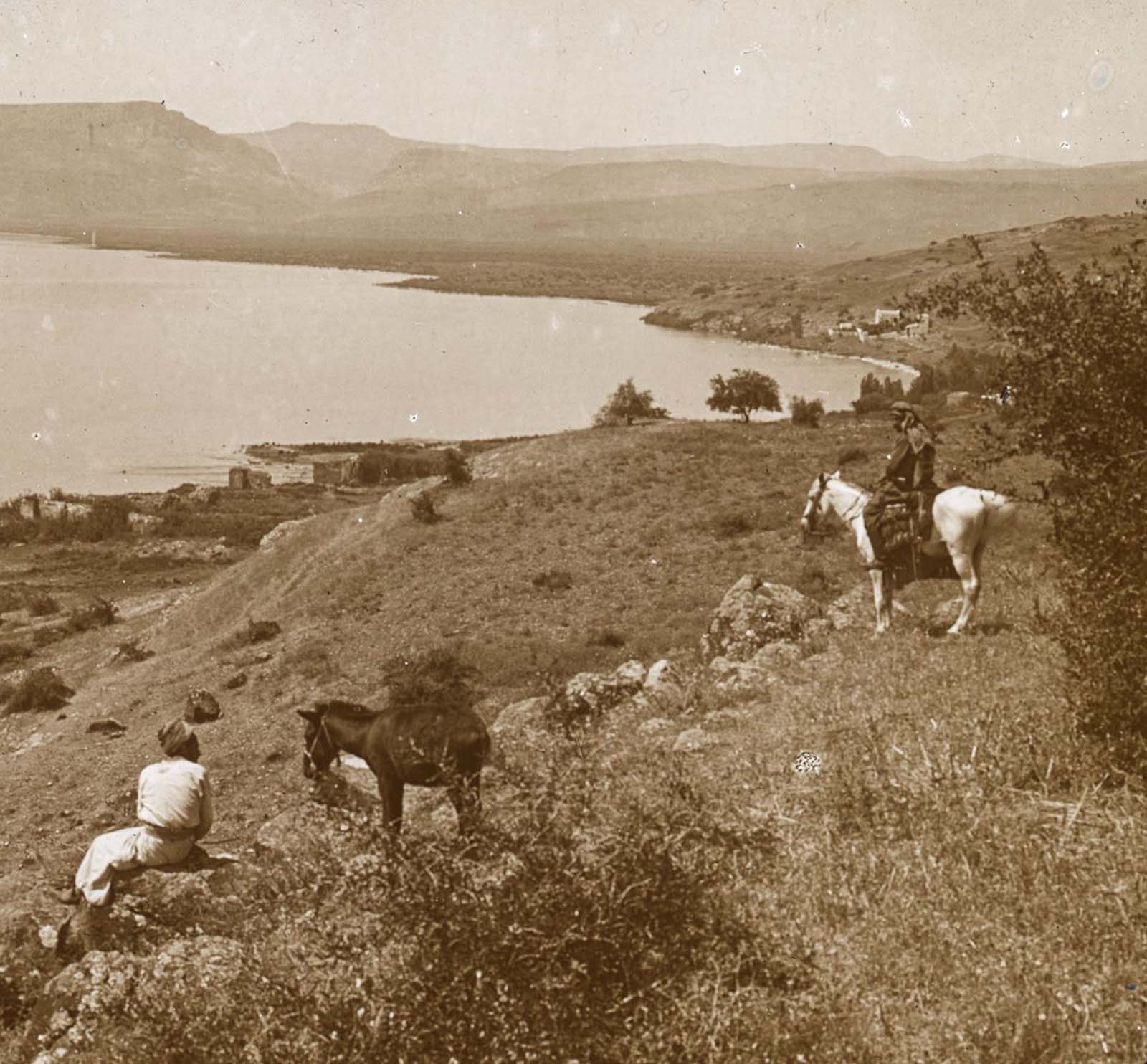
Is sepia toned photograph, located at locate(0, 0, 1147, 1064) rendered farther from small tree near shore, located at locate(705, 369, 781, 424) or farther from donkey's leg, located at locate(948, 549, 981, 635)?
small tree near shore, located at locate(705, 369, 781, 424)

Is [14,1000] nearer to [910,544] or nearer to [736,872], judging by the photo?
[736,872]

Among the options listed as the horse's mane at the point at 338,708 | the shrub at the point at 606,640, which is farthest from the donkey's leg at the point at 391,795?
the shrub at the point at 606,640

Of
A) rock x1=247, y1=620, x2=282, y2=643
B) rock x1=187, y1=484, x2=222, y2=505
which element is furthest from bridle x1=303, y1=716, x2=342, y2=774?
rock x1=187, y1=484, x2=222, y2=505

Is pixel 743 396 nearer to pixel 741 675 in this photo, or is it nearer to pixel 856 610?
pixel 856 610

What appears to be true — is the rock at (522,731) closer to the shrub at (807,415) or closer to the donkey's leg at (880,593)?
the donkey's leg at (880,593)

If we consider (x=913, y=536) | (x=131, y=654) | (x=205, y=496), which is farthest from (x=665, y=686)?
(x=205, y=496)
